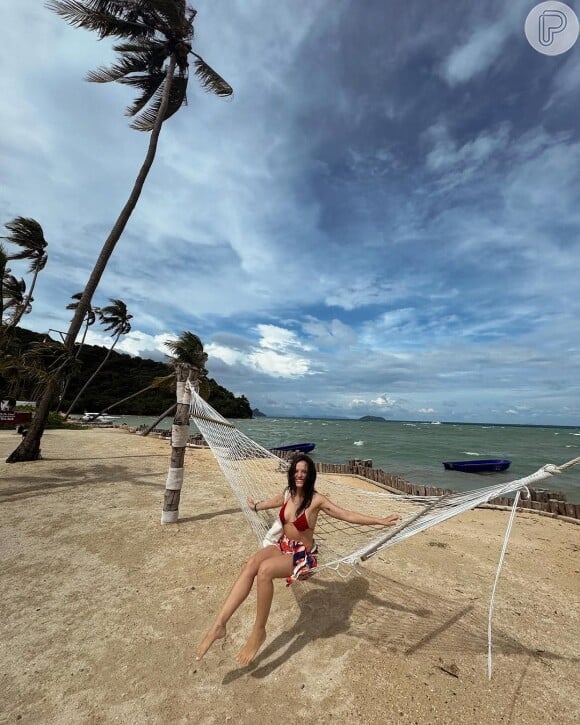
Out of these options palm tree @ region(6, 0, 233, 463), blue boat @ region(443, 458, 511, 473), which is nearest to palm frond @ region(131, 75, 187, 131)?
palm tree @ region(6, 0, 233, 463)

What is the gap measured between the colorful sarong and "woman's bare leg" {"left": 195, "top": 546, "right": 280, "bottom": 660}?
12 centimetres

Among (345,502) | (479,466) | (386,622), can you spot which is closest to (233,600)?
(386,622)

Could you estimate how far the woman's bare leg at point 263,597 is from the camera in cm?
204

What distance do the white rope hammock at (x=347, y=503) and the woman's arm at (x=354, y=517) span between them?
8cm

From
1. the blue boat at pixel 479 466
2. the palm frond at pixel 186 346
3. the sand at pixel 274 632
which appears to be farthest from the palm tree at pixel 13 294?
the blue boat at pixel 479 466

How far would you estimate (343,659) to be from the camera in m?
2.07

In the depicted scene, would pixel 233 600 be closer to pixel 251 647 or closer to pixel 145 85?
pixel 251 647

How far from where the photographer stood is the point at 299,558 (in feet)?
7.21

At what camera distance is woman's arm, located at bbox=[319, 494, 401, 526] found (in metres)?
2.27

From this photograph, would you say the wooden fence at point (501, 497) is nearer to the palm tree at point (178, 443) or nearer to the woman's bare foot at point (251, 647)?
the palm tree at point (178, 443)

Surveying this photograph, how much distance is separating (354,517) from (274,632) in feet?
2.89

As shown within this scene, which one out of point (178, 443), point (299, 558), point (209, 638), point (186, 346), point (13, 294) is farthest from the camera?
point (186, 346)

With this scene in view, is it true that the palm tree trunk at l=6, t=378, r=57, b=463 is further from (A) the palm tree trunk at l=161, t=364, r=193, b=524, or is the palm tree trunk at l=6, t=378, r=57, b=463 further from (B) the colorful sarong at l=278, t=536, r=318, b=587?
(B) the colorful sarong at l=278, t=536, r=318, b=587

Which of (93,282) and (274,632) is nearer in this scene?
(274,632)
